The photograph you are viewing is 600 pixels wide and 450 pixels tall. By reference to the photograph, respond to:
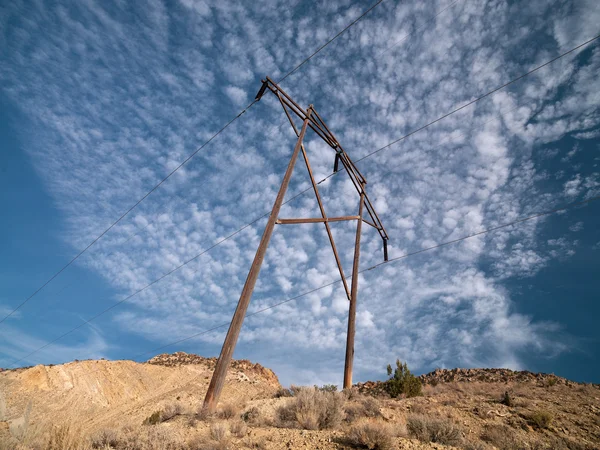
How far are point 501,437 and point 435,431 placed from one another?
89.6 inches

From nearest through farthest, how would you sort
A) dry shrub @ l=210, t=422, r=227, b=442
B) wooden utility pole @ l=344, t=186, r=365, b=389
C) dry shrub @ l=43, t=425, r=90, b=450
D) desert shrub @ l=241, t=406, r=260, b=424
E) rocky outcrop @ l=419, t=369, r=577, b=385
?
dry shrub @ l=43, t=425, r=90, b=450 < dry shrub @ l=210, t=422, r=227, b=442 < desert shrub @ l=241, t=406, r=260, b=424 < wooden utility pole @ l=344, t=186, r=365, b=389 < rocky outcrop @ l=419, t=369, r=577, b=385

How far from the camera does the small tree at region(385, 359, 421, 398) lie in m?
14.8

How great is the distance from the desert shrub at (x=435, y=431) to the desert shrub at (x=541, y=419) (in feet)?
12.6

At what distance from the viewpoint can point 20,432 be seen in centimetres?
625

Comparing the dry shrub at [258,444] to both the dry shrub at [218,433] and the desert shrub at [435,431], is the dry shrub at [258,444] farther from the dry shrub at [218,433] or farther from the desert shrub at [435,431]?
the desert shrub at [435,431]

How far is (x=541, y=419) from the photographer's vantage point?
891 cm

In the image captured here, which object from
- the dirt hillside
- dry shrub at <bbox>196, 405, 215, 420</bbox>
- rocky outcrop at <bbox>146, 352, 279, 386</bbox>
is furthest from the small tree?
rocky outcrop at <bbox>146, 352, 279, 386</bbox>

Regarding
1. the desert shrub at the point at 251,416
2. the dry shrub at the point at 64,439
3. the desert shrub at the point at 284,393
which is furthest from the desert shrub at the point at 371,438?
the desert shrub at the point at 284,393

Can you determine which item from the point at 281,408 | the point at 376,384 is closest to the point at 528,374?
the point at 376,384

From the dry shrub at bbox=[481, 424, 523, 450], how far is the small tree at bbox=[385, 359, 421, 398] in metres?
6.53

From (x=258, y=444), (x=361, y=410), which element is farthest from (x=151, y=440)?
(x=361, y=410)

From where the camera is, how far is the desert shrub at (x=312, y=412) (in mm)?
6973

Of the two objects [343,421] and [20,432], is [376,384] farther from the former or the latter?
[20,432]

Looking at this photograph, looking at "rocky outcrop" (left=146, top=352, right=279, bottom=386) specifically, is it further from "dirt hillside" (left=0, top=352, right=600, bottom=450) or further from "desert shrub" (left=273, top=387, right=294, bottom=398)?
"dirt hillside" (left=0, top=352, right=600, bottom=450)
